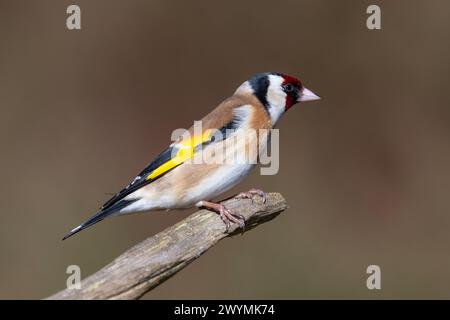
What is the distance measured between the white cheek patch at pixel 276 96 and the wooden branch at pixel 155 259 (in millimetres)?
765

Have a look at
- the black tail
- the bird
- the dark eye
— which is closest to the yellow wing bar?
the bird

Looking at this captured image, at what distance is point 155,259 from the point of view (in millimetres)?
2758

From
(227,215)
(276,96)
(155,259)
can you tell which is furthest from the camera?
(276,96)

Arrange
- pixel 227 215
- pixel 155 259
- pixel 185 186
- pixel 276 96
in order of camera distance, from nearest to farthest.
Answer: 1. pixel 155 259
2. pixel 227 215
3. pixel 185 186
4. pixel 276 96

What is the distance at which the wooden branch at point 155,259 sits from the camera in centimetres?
259

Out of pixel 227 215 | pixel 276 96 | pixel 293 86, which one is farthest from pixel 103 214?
pixel 293 86

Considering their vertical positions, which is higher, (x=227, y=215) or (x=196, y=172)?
(x=196, y=172)

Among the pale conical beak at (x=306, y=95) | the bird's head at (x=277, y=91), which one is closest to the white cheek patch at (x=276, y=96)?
the bird's head at (x=277, y=91)

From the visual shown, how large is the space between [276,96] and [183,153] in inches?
28.9

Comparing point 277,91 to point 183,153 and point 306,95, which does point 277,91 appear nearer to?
point 306,95

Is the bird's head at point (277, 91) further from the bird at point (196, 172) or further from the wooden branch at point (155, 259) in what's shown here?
the wooden branch at point (155, 259)

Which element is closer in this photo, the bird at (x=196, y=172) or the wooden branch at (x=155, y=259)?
the wooden branch at (x=155, y=259)

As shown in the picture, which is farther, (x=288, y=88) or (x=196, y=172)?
(x=288, y=88)

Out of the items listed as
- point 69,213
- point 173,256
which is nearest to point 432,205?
point 69,213
